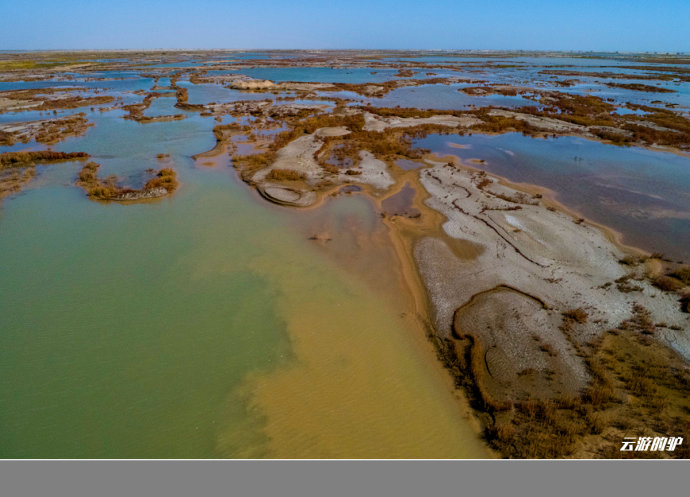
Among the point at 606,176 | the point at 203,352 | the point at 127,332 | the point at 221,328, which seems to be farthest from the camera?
the point at 606,176

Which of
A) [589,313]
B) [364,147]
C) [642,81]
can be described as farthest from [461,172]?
[642,81]

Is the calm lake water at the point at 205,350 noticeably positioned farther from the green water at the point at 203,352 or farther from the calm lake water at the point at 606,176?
the calm lake water at the point at 606,176

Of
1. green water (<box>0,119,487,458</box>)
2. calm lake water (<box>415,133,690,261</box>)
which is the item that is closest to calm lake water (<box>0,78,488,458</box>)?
green water (<box>0,119,487,458</box>)

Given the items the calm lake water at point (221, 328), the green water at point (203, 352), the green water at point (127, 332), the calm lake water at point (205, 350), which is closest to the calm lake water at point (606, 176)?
the calm lake water at point (221, 328)

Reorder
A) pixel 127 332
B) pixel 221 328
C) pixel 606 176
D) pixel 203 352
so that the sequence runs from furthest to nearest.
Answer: pixel 606 176, pixel 221 328, pixel 127 332, pixel 203 352

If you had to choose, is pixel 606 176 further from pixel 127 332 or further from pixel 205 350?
pixel 127 332

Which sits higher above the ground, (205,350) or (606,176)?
(606,176)

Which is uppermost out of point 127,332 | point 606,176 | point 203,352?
point 606,176

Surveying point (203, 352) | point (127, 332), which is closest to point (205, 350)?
point (203, 352)

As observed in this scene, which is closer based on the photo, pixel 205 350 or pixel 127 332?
pixel 205 350

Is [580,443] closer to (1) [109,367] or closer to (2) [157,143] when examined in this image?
(1) [109,367]

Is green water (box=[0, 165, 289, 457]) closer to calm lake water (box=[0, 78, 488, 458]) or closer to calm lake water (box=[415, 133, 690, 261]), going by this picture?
calm lake water (box=[0, 78, 488, 458])

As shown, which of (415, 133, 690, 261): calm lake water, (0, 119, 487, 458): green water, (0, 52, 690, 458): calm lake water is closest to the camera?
(0, 119, 487, 458): green water
